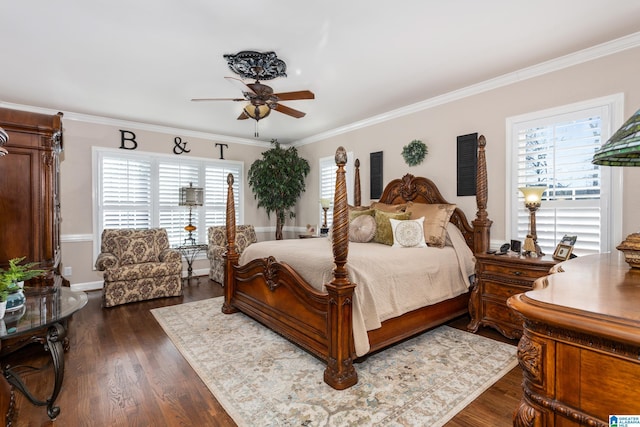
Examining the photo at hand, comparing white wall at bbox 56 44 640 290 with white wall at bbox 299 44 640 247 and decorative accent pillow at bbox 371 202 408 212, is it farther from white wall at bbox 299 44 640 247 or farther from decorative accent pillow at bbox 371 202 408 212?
decorative accent pillow at bbox 371 202 408 212

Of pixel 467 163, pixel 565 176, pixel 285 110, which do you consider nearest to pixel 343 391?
pixel 285 110

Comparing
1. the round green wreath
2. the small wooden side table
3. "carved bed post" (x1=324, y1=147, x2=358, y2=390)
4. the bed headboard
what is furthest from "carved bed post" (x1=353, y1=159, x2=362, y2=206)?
"carved bed post" (x1=324, y1=147, x2=358, y2=390)

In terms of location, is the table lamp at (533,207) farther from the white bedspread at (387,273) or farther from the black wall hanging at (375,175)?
the black wall hanging at (375,175)

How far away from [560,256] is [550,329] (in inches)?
96.1

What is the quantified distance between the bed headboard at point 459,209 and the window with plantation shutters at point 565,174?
32 cm

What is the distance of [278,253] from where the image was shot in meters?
3.23

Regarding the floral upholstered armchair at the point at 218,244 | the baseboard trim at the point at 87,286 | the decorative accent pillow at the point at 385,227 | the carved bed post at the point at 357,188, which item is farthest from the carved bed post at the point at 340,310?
the baseboard trim at the point at 87,286

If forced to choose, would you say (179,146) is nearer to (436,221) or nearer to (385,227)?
(385,227)

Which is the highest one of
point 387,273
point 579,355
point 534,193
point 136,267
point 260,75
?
point 260,75

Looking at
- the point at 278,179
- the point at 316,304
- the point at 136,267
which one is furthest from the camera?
the point at 278,179

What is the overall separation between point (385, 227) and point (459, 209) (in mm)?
1010

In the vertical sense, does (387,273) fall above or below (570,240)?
below

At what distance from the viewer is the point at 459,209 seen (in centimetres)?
396

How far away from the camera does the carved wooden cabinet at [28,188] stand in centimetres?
282
